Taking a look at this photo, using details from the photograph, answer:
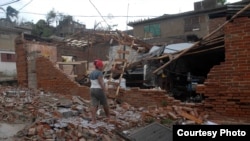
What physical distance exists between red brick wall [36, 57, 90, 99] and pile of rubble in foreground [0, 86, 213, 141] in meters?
1.43

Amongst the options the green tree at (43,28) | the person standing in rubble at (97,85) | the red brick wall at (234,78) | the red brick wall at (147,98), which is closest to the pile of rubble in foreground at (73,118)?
the red brick wall at (147,98)

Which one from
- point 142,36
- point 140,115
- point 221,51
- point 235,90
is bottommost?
point 140,115

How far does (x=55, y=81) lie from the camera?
13508mm

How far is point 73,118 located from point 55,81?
527 cm

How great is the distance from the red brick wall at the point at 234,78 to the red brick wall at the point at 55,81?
545 cm

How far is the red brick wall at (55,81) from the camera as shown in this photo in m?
12.8

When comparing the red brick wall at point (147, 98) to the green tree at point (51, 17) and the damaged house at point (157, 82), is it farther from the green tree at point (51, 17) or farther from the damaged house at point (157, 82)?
the green tree at point (51, 17)

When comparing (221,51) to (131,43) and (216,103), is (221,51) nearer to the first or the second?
(216,103)

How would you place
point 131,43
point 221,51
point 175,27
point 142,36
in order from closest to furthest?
1. point 221,51
2. point 131,43
3. point 175,27
4. point 142,36

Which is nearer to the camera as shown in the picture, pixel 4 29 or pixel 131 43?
pixel 131 43

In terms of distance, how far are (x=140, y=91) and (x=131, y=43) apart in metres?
4.07

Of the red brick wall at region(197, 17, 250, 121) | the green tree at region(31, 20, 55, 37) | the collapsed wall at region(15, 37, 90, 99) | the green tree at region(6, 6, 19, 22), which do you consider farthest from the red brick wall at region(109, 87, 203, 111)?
the green tree at region(6, 6, 19, 22)

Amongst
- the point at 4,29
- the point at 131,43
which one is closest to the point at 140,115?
the point at 131,43

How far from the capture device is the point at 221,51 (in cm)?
1038
